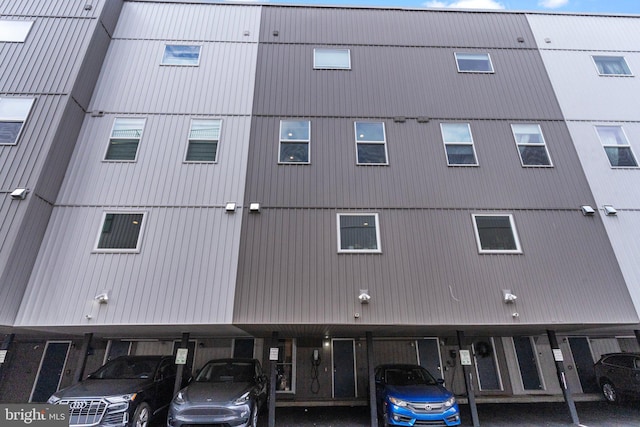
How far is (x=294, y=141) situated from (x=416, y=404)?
7.01 metres

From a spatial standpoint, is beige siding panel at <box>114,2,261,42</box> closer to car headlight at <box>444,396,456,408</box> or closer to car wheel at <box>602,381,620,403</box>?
car headlight at <box>444,396,456,408</box>

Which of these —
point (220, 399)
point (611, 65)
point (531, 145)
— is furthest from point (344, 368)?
point (611, 65)

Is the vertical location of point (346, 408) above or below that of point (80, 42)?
below

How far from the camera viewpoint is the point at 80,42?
8.75 m

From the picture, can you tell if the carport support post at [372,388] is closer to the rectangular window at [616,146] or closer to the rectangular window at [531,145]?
the rectangular window at [531,145]

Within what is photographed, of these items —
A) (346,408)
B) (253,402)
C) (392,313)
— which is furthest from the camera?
(346,408)

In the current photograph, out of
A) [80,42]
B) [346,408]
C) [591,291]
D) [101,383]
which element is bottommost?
[346,408]

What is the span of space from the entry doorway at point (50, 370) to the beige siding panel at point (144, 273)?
539 cm

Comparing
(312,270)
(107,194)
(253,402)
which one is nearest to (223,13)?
(107,194)

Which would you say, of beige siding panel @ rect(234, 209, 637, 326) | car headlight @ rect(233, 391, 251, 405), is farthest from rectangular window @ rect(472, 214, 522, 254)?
car headlight @ rect(233, 391, 251, 405)

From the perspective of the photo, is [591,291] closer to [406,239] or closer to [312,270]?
[406,239]

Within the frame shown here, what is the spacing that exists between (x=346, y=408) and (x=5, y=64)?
1348 cm

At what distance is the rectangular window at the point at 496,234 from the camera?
768 centimetres

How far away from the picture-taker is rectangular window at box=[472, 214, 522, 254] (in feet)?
25.2
